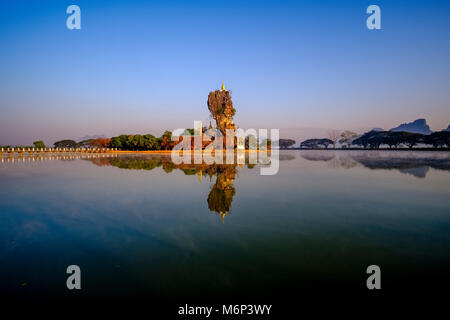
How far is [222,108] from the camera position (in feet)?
228

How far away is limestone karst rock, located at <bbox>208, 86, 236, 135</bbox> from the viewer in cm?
6800

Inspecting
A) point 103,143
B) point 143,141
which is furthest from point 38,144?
point 143,141

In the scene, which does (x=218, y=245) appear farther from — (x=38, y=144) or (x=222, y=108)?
(x=38, y=144)

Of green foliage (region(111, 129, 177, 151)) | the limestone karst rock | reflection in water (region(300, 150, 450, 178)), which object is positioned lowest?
reflection in water (region(300, 150, 450, 178))

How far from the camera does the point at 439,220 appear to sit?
21.0 feet

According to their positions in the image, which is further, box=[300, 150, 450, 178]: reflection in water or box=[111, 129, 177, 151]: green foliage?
box=[111, 129, 177, 151]: green foliage

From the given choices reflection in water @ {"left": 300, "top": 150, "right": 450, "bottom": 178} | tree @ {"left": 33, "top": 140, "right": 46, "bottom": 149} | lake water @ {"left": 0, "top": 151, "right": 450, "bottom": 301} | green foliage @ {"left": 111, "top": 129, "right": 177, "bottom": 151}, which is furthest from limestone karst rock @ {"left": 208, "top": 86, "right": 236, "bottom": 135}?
lake water @ {"left": 0, "top": 151, "right": 450, "bottom": 301}

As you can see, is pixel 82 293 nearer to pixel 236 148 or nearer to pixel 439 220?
pixel 439 220

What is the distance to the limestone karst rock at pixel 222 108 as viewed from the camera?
68000mm

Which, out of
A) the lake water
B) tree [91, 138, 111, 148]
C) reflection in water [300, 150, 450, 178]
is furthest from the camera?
tree [91, 138, 111, 148]

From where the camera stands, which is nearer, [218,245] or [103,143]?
[218,245]

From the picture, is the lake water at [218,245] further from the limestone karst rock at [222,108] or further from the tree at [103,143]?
the tree at [103,143]

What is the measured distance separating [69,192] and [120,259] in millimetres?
7676

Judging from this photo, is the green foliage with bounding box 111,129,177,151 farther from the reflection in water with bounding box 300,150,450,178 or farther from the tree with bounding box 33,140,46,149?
the reflection in water with bounding box 300,150,450,178
